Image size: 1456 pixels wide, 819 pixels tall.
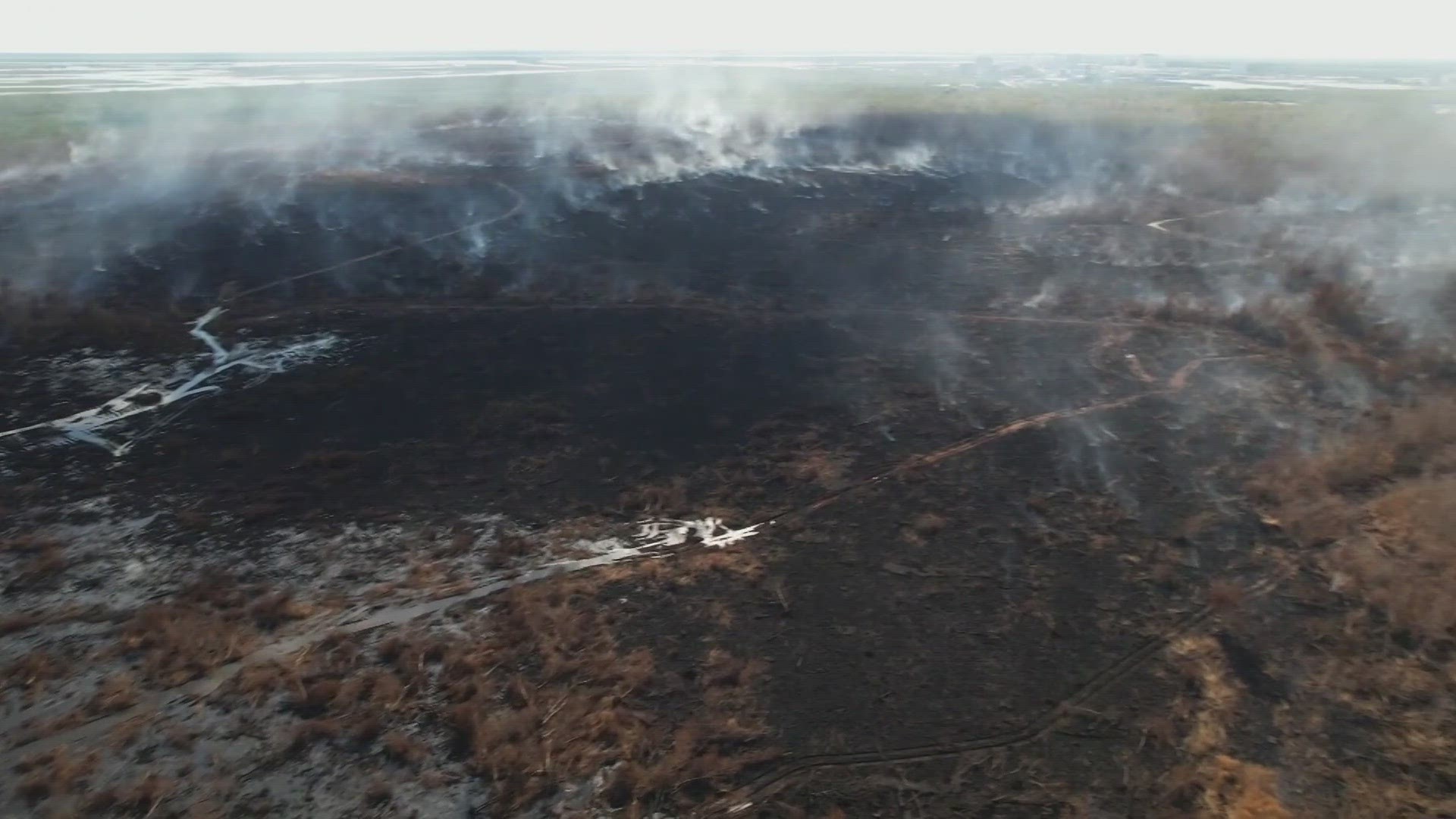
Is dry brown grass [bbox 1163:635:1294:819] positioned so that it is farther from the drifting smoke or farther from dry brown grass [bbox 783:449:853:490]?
the drifting smoke

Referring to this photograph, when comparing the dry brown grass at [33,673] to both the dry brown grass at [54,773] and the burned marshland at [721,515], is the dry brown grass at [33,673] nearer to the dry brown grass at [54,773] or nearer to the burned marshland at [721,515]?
the burned marshland at [721,515]

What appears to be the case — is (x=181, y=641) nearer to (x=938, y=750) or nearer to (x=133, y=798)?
(x=133, y=798)

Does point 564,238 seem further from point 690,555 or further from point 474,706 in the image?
point 474,706

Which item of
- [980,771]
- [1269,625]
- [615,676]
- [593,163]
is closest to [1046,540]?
[1269,625]

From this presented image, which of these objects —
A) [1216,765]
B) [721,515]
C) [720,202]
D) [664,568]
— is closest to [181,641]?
[664,568]

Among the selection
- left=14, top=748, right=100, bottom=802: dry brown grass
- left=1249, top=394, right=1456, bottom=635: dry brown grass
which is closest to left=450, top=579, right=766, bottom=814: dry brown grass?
left=14, top=748, right=100, bottom=802: dry brown grass

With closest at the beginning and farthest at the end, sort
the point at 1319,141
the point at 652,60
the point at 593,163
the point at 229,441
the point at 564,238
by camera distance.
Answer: the point at 229,441 → the point at 564,238 → the point at 593,163 → the point at 1319,141 → the point at 652,60
